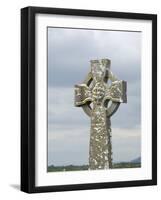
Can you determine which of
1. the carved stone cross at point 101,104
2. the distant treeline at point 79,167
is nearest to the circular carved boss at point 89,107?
the carved stone cross at point 101,104

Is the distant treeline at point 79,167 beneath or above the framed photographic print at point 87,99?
beneath

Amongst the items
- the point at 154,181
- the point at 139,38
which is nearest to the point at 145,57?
the point at 139,38

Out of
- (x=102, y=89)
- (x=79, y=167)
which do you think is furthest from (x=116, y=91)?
(x=79, y=167)

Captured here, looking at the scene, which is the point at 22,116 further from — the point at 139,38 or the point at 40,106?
the point at 139,38

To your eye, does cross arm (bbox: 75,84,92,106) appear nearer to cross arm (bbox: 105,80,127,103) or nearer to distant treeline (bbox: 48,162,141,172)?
cross arm (bbox: 105,80,127,103)

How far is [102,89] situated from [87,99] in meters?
0.09

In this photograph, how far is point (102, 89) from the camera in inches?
168

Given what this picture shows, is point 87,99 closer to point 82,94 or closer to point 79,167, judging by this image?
point 82,94

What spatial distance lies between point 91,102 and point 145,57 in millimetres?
369

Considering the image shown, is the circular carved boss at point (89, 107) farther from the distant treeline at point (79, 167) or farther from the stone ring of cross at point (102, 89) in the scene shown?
the distant treeline at point (79, 167)

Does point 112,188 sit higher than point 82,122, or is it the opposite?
point 82,122

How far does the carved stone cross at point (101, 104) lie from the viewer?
13.9 feet

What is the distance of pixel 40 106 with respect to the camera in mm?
4043

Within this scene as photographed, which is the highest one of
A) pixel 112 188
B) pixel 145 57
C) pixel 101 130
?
pixel 145 57
